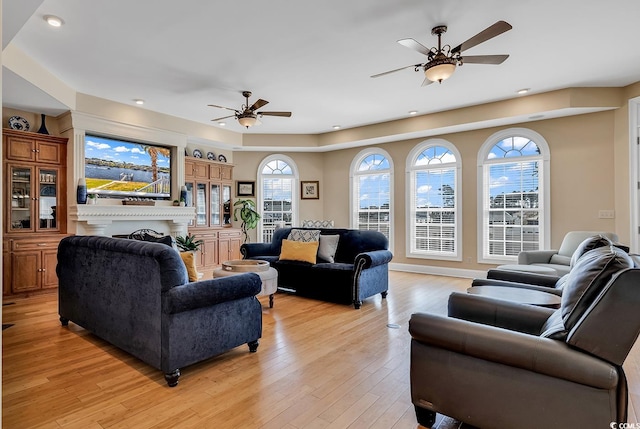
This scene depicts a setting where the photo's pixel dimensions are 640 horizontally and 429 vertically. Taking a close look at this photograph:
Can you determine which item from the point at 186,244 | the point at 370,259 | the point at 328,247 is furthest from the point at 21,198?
the point at 370,259

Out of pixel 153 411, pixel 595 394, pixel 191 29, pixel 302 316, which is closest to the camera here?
pixel 595 394

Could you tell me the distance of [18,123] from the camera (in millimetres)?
5000

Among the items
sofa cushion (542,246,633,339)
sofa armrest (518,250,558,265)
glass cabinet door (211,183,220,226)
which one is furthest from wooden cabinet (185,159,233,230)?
sofa cushion (542,246,633,339)

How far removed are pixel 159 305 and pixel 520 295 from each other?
273 centimetres

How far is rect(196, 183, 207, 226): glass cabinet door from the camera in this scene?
7.26 meters

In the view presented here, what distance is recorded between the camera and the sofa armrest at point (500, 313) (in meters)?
2.13

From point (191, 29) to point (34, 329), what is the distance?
351 centimetres

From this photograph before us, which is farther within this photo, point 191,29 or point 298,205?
point 298,205

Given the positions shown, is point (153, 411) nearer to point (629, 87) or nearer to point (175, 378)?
point (175, 378)

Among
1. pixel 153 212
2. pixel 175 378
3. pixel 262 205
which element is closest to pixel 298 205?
pixel 262 205

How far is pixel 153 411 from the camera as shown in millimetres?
2158

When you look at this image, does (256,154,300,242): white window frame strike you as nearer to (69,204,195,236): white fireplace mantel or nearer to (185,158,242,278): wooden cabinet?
(185,158,242,278): wooden cabinet

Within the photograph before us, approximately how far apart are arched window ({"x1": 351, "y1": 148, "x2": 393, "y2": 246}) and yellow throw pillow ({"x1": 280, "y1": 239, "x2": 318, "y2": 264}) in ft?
9.43

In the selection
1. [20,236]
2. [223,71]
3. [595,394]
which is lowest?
[595,394]
